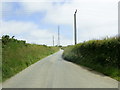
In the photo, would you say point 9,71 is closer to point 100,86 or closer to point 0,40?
point 0,40

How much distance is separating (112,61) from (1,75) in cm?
744

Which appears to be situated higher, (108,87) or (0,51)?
(0,51)

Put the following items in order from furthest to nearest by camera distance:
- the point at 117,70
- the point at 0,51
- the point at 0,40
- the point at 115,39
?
the point at 0,40 → the point at 0,51 → the point at 115,39 → the point at 117,70

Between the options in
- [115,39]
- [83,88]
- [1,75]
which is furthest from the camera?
[115,39]

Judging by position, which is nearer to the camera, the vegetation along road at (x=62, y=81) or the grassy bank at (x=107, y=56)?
the vegetation along road at (x=62, y=81)

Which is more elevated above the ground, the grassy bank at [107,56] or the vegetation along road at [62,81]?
the grassy bank at [107,56]

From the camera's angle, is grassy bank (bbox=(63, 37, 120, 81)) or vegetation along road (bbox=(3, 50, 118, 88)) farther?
grassy bank (bbox=(63, 37, 120, 81))

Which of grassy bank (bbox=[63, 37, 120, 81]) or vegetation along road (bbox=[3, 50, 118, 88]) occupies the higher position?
grassy bank (bbox=[63, 37, 120, 81])

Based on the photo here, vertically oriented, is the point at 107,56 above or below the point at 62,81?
above

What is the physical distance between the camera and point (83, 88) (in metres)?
9.32

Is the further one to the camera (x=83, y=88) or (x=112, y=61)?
(x=112, y=61)

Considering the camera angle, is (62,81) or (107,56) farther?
(107,56)

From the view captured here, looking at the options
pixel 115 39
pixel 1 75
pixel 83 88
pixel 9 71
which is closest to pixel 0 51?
pixel 9 71

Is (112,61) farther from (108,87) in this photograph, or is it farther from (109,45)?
(108,87)
